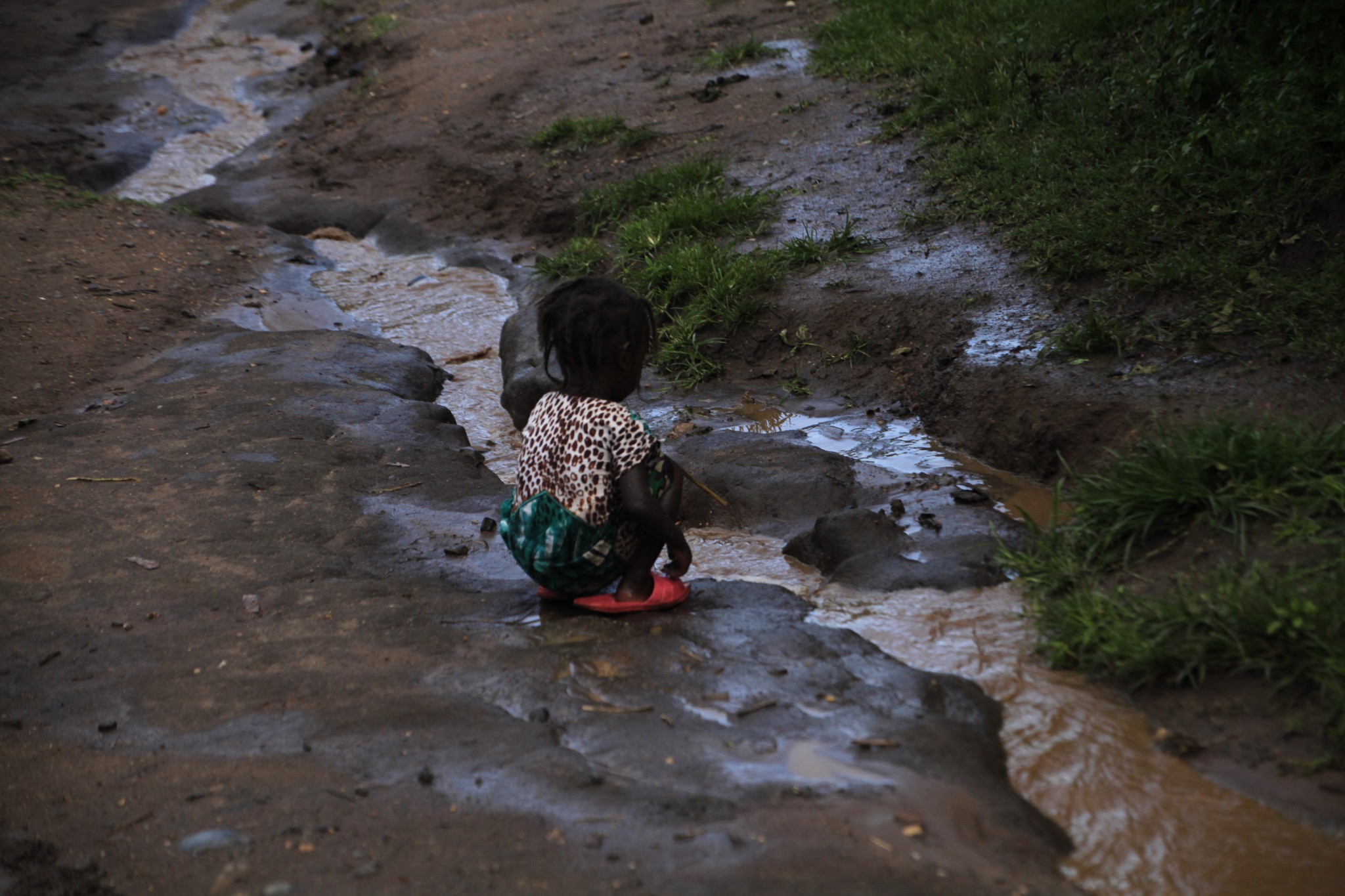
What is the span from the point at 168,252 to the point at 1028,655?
7.60 meters

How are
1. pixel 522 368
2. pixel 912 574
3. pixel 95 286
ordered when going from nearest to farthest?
pixel 912 574 < pixel 522 368 < pixel 95 286

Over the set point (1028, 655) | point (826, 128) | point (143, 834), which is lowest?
point (1028, 655)

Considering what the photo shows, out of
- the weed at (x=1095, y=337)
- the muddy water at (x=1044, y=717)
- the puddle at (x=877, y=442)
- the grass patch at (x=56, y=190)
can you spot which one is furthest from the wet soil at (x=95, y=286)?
the weed at (x=1095, y=337)

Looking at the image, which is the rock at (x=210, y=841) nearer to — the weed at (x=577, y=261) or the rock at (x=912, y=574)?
the rock at (x=912, y=574)

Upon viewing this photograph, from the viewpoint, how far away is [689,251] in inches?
269

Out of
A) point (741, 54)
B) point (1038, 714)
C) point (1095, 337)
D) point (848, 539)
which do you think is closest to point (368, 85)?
point (741, 54)

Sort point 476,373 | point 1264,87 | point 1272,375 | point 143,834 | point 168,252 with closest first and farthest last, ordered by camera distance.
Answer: point 143,834 → point 1272,375 → point 1264,87 → point 476,373 → point 168,252

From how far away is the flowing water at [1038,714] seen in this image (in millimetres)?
2391

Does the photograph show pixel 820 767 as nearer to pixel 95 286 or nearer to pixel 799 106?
pixel 95 286

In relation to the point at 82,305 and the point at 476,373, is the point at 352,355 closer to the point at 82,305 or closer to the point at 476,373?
the point at 476,373

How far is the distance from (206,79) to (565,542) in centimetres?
1492

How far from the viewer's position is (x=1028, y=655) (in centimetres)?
327

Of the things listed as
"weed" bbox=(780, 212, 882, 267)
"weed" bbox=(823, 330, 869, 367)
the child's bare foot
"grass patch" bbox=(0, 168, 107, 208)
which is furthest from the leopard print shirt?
"grass patch" bbox=(0, 168, 107, 208)

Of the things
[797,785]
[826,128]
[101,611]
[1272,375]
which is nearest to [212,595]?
[101,611]
